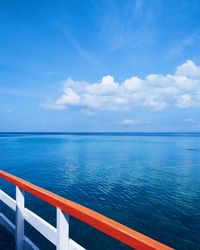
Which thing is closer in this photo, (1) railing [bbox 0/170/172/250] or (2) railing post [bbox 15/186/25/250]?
(1) railing [bbox 0/170/172/250]

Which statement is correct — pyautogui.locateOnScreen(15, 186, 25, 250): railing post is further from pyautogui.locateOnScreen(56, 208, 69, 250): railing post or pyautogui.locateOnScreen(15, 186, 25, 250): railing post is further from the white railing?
pyautogui.locateOnScreen(56, 208, 69, 250): railing post

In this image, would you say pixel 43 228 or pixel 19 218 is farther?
pixel 19 218

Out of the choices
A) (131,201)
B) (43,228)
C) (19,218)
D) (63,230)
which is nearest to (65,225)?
(63,230)

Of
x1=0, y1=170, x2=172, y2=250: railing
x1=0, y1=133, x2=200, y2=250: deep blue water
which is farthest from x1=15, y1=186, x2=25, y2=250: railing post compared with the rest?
x1=0, y1=133, x2=200, y2=250: deep blue water

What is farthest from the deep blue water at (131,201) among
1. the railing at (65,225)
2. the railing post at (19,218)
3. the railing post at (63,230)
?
the railing post at (63,230)

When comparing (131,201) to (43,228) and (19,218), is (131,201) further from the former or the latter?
(43,228)

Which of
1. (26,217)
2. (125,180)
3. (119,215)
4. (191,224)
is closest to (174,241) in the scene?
(191,224)

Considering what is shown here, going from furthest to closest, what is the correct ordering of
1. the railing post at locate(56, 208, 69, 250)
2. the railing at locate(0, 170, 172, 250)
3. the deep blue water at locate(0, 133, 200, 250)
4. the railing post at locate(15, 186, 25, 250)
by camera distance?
the deep blue water at locate(0, 133, 200, 250) → the railing post at locate(15, 186, 25, 250) → the railing post at locate(56, 208, 69, 250) → the railing at locate(0, 170, 172, 250)

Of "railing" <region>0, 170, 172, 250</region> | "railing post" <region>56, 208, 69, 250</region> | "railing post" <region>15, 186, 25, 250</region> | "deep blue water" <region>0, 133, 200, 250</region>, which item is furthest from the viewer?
"deep blue water" <region>0, 133, 200, 250</region>

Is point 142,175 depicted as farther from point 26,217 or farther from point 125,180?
point 26,217

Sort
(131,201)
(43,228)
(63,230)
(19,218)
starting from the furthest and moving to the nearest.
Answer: (131,201)
(19,218)
(43,228)
(63,230)

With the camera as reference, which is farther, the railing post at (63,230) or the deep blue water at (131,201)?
the deep blue water at (131,201)

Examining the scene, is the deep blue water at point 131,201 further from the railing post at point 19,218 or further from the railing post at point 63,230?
the railing post at point 63,230

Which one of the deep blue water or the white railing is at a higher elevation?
the white railing
